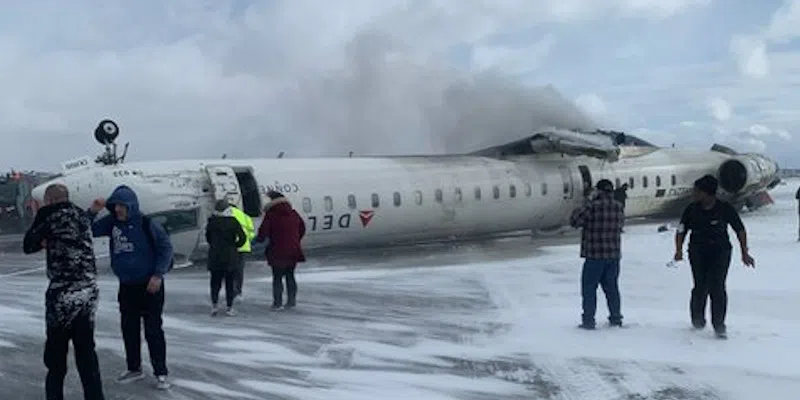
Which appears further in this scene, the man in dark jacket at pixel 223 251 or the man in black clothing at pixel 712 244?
the man in dark jacket at pixel 223 251

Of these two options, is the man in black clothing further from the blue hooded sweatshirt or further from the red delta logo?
the red delta logo

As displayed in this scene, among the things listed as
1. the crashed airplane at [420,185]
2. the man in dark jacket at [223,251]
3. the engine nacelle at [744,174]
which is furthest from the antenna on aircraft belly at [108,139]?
the engine nacelle at [744,174]

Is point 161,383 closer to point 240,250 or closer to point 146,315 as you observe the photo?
point 146,315

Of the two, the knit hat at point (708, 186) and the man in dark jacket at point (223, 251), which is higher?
the knit hat at point (708, 186)

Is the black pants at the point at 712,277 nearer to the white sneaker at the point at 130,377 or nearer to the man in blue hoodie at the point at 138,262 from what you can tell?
the man in blue hoodie at the point at 138,262

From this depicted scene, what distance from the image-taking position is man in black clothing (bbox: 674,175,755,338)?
29.2 ft

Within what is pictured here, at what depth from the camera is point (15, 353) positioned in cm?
909

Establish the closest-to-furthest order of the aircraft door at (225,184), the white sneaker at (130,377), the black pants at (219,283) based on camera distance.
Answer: the white sneaker at (130,377), the black pants at (219,283), the aircraft door at (225,184)

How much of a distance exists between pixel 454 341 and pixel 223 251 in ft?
12.0

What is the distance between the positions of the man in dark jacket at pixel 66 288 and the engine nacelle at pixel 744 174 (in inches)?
954

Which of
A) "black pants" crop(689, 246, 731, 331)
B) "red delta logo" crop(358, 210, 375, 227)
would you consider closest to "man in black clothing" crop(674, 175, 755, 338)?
"black pants" crop(689, 246, 731, 331)

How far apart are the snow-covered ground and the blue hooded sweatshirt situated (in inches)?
41.3

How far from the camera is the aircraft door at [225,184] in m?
17.2

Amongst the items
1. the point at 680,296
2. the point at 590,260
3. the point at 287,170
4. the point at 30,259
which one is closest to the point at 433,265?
the point at 287,170
